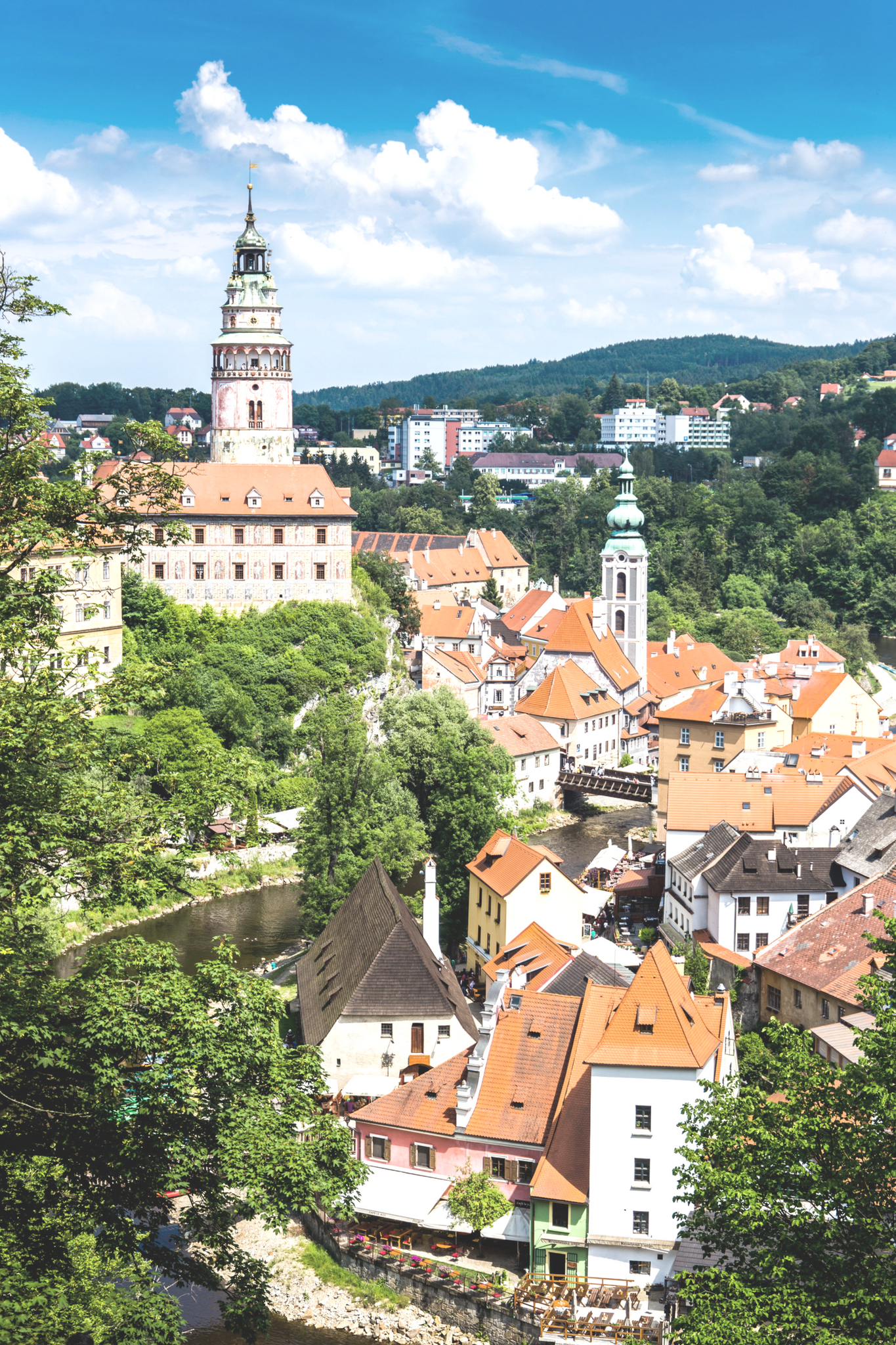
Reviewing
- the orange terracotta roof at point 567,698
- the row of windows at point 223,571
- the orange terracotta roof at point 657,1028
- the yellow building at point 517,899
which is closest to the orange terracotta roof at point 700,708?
the orange terracotta roof at point 567,698

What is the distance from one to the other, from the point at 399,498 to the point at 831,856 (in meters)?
93.3

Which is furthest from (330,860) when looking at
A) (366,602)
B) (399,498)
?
(399,498)

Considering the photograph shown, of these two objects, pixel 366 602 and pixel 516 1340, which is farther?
pixel 366 602

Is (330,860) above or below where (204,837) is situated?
below

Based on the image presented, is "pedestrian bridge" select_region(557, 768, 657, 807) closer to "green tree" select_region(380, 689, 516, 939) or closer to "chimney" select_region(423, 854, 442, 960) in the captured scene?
"green tree" select_region(380, 689, 516, 939)

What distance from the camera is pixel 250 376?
200 feet

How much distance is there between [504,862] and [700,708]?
54.7ft

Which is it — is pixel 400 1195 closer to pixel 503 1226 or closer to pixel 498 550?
pixel 503 1226

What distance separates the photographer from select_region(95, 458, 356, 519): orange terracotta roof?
2210 inches

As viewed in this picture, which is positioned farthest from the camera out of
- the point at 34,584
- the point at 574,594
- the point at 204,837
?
the point at 574,594

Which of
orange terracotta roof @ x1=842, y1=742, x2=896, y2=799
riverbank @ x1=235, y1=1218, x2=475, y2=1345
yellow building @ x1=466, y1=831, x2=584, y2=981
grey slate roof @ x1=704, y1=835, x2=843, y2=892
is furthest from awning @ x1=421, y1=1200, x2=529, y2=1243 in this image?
orange terracotta roof @ x1=842, y1=742, x2=896, y2=799

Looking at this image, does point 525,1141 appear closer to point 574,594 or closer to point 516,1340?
point 516,1340

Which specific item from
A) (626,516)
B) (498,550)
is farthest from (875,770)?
(498,550)

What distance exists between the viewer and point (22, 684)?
14.1m
